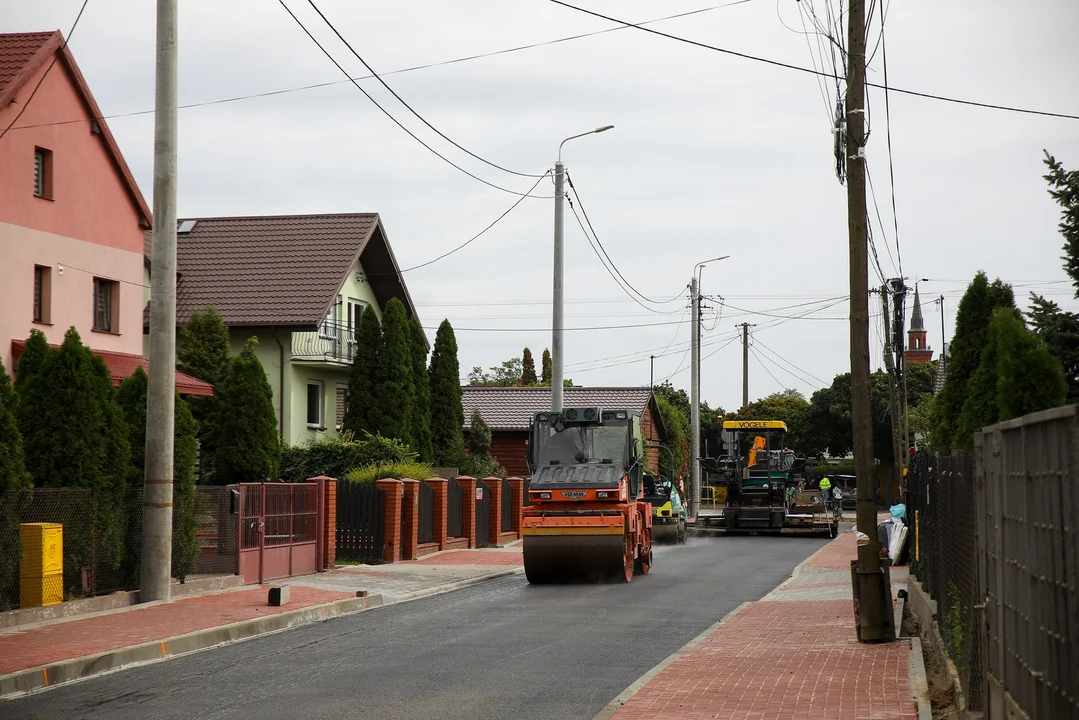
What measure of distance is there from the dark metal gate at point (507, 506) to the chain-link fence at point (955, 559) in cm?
1802

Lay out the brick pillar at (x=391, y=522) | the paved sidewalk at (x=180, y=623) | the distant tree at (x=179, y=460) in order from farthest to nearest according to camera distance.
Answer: the brick pillar at (x=391, y=522) → the distant tree at (x=179, y=460) → the paved sidewalk at (x=180, y=623)

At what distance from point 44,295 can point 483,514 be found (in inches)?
482

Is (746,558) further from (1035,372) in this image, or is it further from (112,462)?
(1035,372)

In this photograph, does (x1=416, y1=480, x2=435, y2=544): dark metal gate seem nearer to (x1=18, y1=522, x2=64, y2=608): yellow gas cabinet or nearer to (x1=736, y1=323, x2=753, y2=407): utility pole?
(x1=18, y1=522, x2=64, y2=608): yellow gas cabinet

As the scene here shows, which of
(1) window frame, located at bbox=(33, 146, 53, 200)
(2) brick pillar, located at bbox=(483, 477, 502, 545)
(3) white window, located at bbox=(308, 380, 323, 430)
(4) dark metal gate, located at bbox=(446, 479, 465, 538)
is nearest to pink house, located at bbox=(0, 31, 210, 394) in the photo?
(1) window frame, located at bbox=(33, 146, 53, 200)

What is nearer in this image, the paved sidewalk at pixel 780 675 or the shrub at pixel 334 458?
the paved sidewalk at pixel 780 675

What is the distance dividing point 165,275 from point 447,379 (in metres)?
25.2

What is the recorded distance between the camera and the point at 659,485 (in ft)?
90.3

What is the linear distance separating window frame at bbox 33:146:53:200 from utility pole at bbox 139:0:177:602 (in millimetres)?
9934

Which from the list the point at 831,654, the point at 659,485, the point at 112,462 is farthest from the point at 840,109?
the point at 659,485

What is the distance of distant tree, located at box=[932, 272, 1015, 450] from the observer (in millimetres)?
15898

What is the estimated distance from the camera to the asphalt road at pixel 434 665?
9672 millimetres

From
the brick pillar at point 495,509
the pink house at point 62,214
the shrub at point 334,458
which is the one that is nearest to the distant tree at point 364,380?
the shrub at point 334,458

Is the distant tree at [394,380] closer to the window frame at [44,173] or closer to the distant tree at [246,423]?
the distant tree at [246,423]
